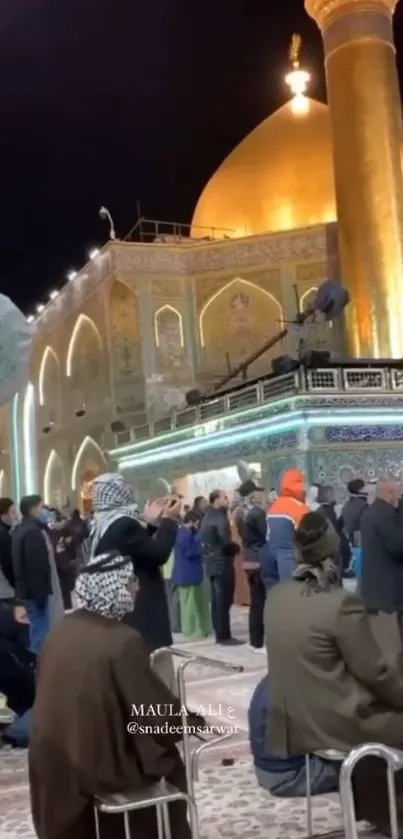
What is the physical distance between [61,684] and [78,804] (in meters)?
0.32

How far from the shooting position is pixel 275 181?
25.6 meters

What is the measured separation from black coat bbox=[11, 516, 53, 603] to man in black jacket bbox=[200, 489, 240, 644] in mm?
→ 2446

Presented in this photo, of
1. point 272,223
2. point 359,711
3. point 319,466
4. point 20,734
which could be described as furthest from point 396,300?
point 359,711

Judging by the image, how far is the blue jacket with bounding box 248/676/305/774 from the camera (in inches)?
139

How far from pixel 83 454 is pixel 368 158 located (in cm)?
1076

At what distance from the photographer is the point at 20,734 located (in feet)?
16.6

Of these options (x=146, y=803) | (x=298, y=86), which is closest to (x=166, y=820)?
(x=146, y=803)

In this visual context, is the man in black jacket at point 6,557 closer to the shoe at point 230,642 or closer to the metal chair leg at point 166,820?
the shoe at point 230,642

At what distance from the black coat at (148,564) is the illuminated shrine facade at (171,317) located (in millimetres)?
16947

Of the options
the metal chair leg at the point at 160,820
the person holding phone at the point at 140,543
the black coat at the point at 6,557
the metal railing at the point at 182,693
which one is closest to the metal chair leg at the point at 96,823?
the metal chair leg at the point at 160,820

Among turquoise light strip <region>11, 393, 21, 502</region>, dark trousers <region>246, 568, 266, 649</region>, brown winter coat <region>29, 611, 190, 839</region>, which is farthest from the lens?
turquoise light strip <region>11, 393, 21, 502</region>

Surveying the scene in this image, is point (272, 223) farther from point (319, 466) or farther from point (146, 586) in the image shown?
point (146, 586)

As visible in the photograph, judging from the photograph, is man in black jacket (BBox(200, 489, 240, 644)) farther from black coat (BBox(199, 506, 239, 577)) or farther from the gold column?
the gold column

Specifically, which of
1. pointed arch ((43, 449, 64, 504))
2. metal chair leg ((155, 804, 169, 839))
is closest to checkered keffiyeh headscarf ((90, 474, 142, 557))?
metal chair leg ((155, 804, 169, 839))
